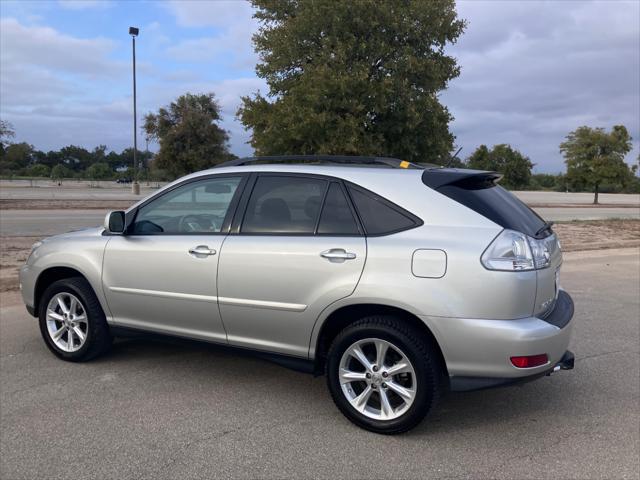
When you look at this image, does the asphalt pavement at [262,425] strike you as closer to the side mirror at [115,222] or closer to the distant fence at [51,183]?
the side mirror at [115,222]

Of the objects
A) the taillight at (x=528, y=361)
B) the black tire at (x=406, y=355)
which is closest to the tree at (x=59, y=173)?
the black tire at (x=406, y=355)

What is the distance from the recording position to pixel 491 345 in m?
3.19

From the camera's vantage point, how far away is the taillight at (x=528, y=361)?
320 cm

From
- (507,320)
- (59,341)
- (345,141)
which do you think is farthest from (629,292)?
(345,141)

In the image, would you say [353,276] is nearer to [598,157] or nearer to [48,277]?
[48,277]

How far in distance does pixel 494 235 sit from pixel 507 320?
50 cm

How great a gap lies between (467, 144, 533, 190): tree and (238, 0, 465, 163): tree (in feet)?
183

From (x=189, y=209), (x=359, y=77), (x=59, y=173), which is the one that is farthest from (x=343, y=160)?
(x=59, y=173)

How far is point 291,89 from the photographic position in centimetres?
1519

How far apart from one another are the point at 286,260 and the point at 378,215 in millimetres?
676

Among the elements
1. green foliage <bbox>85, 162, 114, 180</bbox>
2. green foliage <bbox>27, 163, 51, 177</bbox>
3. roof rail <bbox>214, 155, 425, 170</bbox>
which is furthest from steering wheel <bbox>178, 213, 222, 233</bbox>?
green foliage <bbox>27, 163, 51, 177</bbox>

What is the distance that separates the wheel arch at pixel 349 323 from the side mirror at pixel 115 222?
188 cm

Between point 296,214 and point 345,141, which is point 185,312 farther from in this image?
point 345,141

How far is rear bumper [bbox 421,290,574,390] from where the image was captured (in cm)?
318
